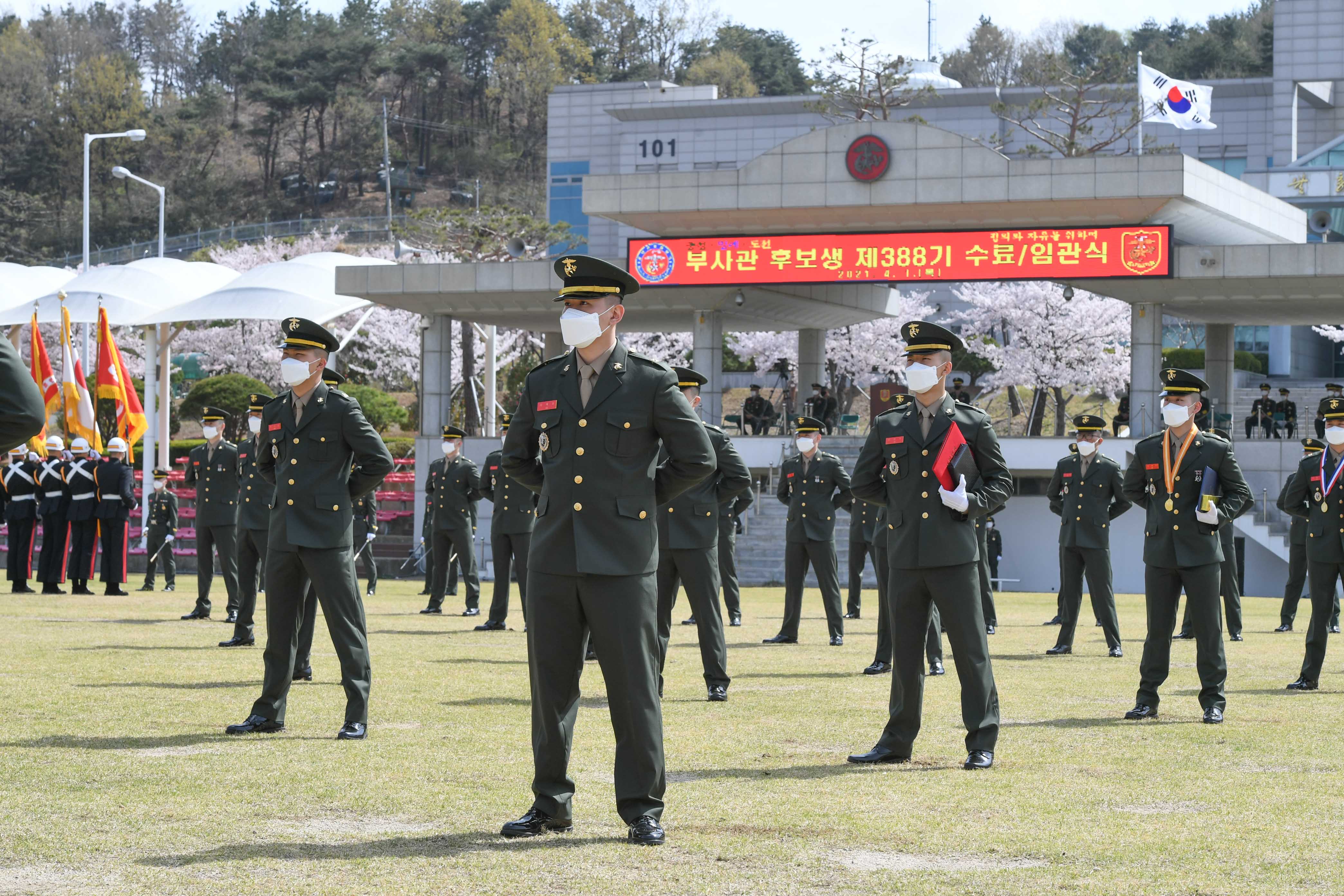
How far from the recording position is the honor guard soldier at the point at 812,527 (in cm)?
1636

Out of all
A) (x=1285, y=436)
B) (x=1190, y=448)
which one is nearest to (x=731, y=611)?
(x=1190, y=448)

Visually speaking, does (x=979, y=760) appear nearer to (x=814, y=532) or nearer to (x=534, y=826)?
(x=534, y=826)

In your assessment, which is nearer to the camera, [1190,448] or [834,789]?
[834,789]

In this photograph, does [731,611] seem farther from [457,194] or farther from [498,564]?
[457,194]

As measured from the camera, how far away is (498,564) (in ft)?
55.7

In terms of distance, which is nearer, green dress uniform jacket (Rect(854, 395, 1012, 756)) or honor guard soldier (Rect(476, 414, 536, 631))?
green dress uniform jacket (Rect(854, 395, 1012, 756))

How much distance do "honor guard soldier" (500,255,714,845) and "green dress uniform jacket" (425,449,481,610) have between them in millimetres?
12218

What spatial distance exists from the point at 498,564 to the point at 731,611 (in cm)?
353

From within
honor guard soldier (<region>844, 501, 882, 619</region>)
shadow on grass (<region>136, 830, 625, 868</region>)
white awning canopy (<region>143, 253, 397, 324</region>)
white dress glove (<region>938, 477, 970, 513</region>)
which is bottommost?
shadow on grass (<region>136, 830, 625, 868</region>)

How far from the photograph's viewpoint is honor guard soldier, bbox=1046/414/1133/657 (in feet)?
51.5

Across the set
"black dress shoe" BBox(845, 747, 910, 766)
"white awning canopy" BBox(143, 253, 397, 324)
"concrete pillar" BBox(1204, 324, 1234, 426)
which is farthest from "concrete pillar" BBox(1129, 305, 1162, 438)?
"black dress shoe" BBox(845, 747, 910, 766)

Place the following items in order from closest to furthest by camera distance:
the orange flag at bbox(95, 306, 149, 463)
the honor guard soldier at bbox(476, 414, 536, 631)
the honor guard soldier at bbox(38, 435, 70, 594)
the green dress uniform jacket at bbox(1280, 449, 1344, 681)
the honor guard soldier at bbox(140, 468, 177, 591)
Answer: the green dress uniform jacket at bbox(1280, 449, 1344, 681) < the honor guard soldier at bbox(476, 414, 536, 631) < the honor guard soldier at bbox(38, 435, 70, 594) < the honor guard soldier at bbox(140, 468, 177, 591) < the orange flag at bbox(95, 306, 149, 463)

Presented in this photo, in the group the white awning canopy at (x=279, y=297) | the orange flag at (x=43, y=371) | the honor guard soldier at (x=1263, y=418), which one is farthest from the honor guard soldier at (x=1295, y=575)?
the orange flag at (x=43, y=371)

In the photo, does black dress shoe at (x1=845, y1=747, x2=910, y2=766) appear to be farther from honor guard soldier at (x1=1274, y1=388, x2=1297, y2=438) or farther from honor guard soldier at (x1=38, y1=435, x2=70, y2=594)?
honor guard soldier at (x1=1274, y1=388, x2=1297, y2=438)
